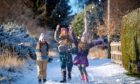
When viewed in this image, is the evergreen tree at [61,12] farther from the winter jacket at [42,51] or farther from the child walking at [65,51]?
the winter jacket at [42,51]

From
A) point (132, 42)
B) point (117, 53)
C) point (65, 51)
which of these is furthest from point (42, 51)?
point (117, 53)

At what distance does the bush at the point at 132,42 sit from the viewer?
15.6m

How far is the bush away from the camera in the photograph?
51.2ft

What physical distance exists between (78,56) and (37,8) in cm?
3247

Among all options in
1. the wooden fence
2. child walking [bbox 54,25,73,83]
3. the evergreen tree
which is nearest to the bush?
child walking [bbox 54,25,73,83]

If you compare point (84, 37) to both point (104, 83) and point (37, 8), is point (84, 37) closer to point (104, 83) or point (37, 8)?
point (104, 83)

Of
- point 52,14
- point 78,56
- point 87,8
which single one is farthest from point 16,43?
point 87,8

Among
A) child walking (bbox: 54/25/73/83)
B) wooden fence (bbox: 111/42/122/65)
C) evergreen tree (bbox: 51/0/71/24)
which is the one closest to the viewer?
child walking (bbox: 54/25/73/83)

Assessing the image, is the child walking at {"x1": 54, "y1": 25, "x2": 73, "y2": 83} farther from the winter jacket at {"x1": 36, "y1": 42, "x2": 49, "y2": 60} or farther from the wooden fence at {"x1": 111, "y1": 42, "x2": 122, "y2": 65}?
the wooden fence at {"x1": 111, "y1": 42, "x2": 122, "y2": 65}

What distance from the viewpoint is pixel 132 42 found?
15984mm

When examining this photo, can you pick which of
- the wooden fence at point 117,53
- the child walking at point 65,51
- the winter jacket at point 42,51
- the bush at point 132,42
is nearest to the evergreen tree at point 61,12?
the wooden fence at point 117,53

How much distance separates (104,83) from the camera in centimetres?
1450

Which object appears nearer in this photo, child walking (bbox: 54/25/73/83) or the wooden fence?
child walking (bbox: 54/25/73/83)

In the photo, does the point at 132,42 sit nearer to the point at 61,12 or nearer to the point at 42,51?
the point at 42,51
